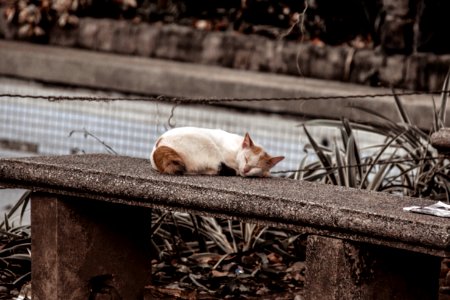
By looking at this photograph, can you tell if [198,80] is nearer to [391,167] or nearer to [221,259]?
[391,167]

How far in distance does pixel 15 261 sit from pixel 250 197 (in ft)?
5.24

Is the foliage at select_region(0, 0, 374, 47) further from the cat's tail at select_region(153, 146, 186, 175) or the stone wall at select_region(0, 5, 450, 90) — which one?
the cat's tail at select_region(153, 146, 186, 175)

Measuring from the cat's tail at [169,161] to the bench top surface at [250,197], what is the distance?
4 centimetres

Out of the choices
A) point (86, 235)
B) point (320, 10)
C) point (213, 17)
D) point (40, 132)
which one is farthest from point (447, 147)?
point (213, 17)

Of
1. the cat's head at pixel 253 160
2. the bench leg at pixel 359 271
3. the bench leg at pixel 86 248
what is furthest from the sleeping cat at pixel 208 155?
the bench leg at pixel 359 271

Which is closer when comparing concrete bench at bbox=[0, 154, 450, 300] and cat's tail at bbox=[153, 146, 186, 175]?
concrete bench at bbox=[0, 154, 450, 300]

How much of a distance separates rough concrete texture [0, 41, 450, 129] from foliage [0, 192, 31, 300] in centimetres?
305

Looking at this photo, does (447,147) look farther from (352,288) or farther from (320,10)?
(320,10)

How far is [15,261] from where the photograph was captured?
4.86m

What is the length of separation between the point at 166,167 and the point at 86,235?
46 centimetres

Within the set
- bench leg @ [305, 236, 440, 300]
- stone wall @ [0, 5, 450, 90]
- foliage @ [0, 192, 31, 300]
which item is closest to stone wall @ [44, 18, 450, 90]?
stone wall @ [0, 5, 450, 90]

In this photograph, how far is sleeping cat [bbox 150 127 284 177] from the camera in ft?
13.1

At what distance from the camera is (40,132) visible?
8344 mm

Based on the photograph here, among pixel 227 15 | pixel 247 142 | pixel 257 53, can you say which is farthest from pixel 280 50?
pixel 247 142
